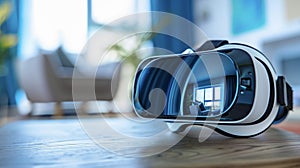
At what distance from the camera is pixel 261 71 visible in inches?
17.4

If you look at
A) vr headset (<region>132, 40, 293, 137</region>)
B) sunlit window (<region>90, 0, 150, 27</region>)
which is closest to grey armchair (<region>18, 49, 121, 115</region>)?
sunlit window (<region>90, 0, 150, 27</region>)

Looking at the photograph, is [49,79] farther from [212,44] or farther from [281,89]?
[281,89]

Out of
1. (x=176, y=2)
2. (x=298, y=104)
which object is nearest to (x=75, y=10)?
(x=176, y=2)

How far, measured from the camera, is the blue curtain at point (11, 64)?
9.05 feet

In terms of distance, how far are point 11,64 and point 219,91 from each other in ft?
9.01

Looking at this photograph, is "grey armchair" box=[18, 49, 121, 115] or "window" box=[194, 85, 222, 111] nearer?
"window" box=[194, 85, 222, 111]

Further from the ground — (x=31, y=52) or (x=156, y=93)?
(x=31, y=52)

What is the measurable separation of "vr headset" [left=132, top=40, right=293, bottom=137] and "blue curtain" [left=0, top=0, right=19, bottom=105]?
2.56 meters

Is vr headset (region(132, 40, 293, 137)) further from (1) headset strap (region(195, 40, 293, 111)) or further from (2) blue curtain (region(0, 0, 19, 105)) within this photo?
(2) blue curtain (region(0, 0, 19, 105))

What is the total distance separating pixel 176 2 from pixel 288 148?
154 inches

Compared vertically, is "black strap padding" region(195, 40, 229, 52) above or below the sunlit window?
below

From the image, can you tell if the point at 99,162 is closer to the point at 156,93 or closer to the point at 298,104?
the point at 156,93

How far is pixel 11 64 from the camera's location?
2.79 metres

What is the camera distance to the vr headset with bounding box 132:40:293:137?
1.41 feet
